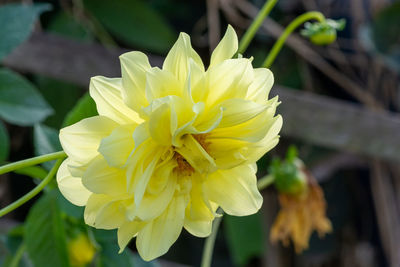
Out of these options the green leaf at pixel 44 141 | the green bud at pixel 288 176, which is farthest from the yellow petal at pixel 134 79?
the green bud at pixel 288 176

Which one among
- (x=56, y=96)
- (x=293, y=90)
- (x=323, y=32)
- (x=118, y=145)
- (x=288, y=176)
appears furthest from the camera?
(x=293, y=90)

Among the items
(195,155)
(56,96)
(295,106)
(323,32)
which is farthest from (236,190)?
(56,96)

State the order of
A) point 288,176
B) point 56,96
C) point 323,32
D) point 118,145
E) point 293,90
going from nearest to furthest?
point 118,145, point 323,32, point 288,176, point 56,96, point 293,90

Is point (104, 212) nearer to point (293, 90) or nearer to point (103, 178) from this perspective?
point (103, 178)

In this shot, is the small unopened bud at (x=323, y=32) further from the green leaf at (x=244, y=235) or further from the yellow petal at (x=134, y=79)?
the green leaf at (x=244, y=235)

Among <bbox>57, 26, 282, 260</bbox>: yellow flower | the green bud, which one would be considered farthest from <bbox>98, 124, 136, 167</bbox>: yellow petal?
the green bud

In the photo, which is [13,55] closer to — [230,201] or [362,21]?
[230,201]
